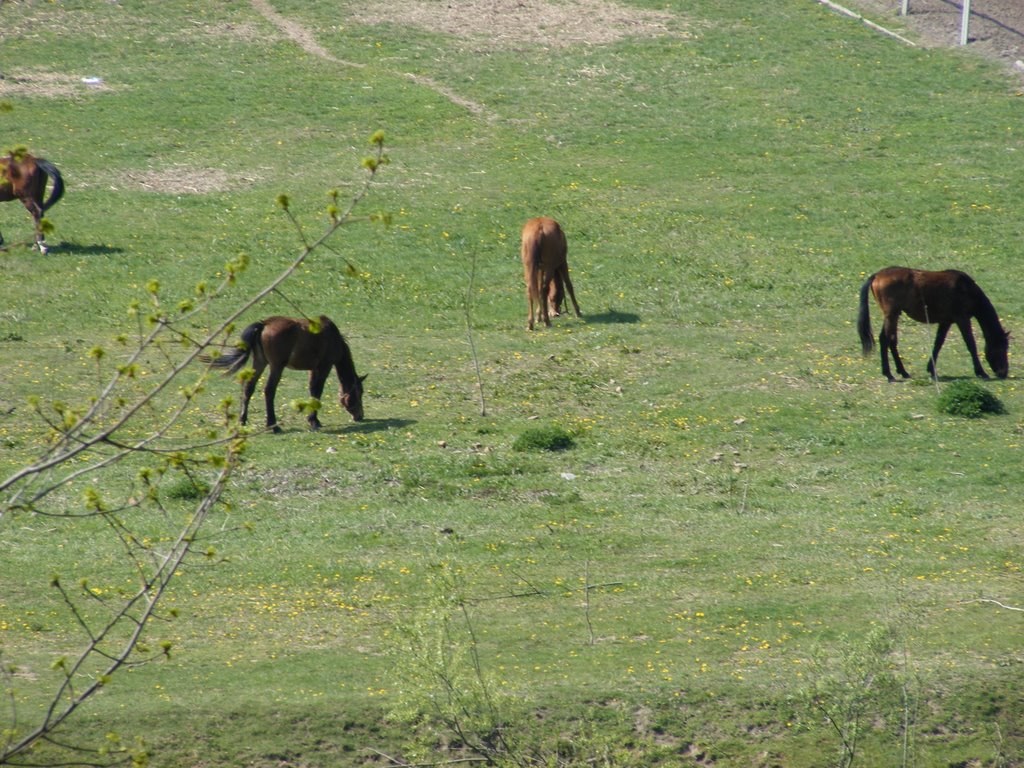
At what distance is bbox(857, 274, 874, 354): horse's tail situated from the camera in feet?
70.1

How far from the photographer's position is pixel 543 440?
18.2m

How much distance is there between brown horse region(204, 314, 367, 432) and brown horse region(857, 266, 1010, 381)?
8.40 m

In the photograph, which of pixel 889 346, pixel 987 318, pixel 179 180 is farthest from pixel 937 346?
pixel 179 180

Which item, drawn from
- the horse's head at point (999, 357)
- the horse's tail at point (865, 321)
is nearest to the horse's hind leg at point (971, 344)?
the horse's head at point (999, 357)

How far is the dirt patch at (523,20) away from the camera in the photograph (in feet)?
145

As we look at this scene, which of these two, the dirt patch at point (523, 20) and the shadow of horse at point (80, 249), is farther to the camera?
the dirt patch at point (523, 20)

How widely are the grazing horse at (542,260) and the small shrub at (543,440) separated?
615 centimetres

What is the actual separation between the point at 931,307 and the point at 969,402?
2230 mm

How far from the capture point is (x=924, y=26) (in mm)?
45219

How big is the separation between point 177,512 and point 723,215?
62.7 feet

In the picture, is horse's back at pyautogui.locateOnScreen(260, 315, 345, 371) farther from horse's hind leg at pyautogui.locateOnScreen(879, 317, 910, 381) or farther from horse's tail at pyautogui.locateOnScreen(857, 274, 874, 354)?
horse's hind leg at pyautogui.locateOnScreen(879, 317, 910, 381)

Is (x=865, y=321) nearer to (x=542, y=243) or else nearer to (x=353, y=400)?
(x=542, y=243)

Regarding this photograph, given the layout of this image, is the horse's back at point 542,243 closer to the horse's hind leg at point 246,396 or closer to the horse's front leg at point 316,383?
the horse's front leg at point 316,383

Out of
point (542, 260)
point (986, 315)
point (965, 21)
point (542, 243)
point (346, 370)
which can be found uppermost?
point (965, 21)
